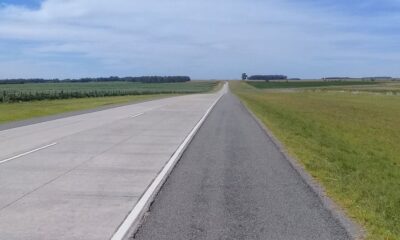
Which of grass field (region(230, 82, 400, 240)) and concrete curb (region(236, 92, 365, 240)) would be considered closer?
concrete curb (region(236, 92, 365, 240))

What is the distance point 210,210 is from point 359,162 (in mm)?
8646

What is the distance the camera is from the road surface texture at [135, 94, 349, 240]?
6906mm

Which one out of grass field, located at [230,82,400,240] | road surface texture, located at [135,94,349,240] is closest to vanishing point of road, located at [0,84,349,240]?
road surface texture, located at [135,94,349,240]

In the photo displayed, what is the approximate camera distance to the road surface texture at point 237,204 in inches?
272

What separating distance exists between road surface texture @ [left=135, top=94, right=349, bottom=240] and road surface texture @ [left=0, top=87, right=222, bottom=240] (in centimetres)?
60

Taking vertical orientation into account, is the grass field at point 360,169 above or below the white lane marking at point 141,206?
below

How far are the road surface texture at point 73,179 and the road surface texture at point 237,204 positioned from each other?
0.60 meters

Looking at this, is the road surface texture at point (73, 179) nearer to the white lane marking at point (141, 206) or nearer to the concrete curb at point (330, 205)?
the white lane marking at point (141, 206)

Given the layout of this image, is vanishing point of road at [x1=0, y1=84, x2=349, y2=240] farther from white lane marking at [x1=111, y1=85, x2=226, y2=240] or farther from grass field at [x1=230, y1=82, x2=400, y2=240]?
grass field at [x1=230, y1=82, x2=400, y2=240]

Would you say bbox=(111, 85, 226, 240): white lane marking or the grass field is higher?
bbox=(111, 85, 226, 240): white lane marking

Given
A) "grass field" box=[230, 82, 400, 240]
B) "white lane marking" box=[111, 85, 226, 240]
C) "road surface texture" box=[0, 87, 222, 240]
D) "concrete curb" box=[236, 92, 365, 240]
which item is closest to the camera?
"white lane marking" box=[111, 85, 226, 240]

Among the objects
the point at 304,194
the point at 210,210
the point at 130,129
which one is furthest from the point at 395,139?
the point at 210,210

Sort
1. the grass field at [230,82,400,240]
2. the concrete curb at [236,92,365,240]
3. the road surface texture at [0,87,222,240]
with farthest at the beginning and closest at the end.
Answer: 1. the grass field at [230,82,400,240]
2. the road surface texture at [0,87,222,240]
3. the concrete curb at [236,92,365,240]

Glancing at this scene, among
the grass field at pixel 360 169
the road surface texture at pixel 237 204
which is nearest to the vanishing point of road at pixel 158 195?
the road surface texture at pixel 237 204
